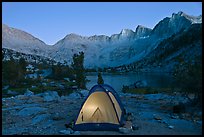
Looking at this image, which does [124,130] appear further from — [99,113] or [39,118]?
[39,118]

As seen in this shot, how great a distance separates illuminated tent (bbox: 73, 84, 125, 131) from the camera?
1485cm

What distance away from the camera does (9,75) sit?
52.7m

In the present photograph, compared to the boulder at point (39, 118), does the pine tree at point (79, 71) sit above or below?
above

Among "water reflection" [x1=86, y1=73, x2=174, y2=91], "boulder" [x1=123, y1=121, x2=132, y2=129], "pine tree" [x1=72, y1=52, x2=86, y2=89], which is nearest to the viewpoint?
"boulder" [x1=123, y1=121, x2=132, y2=129]

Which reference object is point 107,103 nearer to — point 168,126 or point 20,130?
point 168,126

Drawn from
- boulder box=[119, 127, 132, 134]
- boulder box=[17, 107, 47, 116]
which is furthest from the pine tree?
boulder box=[119, 127, 132, 134]

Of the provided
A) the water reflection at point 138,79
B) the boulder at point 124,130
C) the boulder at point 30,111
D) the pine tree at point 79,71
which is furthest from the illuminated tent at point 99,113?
the pine tree at point 79,71

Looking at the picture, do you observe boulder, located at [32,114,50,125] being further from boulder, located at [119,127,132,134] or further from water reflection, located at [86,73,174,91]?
water reflection, located at [86,73,174,91]

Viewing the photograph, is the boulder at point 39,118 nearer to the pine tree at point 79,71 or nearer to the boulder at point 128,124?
the boulder at point 128,124

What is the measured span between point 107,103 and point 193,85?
600 centimetres

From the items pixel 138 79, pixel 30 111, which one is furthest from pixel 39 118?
pixel 138 79

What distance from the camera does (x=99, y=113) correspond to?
15758 mm

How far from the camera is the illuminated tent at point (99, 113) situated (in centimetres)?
1485

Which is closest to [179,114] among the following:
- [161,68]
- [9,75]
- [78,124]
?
[78,124]
